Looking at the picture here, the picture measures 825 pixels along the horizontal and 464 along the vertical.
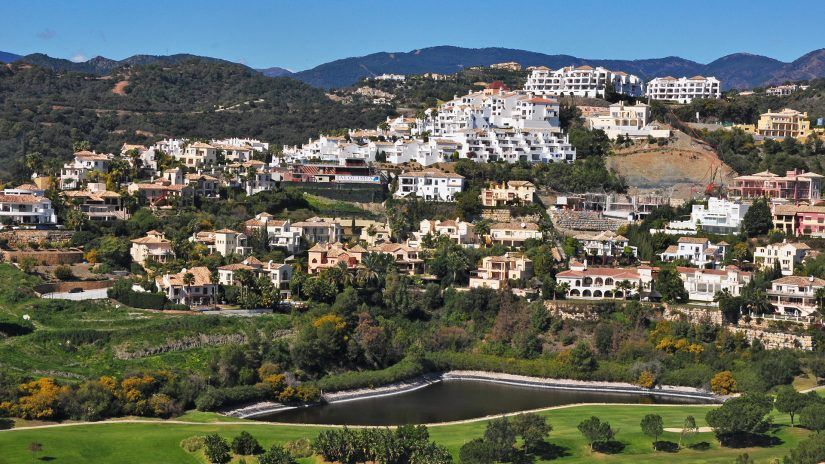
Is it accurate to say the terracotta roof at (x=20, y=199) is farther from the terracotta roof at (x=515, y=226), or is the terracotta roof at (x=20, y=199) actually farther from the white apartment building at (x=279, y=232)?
the terracotta roof at (x=515, y=226)

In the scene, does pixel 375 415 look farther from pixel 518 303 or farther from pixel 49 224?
pixel 49 224

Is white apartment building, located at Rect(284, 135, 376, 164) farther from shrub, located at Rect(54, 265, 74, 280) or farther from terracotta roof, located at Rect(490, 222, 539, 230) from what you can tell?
shrub, located at Rect(54, 265, 74, 280)

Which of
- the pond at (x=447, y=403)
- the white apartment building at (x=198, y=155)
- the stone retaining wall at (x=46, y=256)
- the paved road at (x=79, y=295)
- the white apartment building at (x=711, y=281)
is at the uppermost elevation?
the white apartment building at (x=198, y=155)

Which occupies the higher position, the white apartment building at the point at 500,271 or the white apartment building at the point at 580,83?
the white apartment building at the point at 580,83

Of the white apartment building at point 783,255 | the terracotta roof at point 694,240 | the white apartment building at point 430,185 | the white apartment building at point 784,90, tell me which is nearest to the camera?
the white apartment building at point 783,255

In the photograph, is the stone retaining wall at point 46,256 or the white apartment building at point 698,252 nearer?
the stone retaining wall at point 46,256

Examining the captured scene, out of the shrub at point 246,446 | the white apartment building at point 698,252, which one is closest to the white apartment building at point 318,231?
→ the white apartment building at point 698,252

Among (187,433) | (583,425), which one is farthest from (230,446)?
(583,425)
